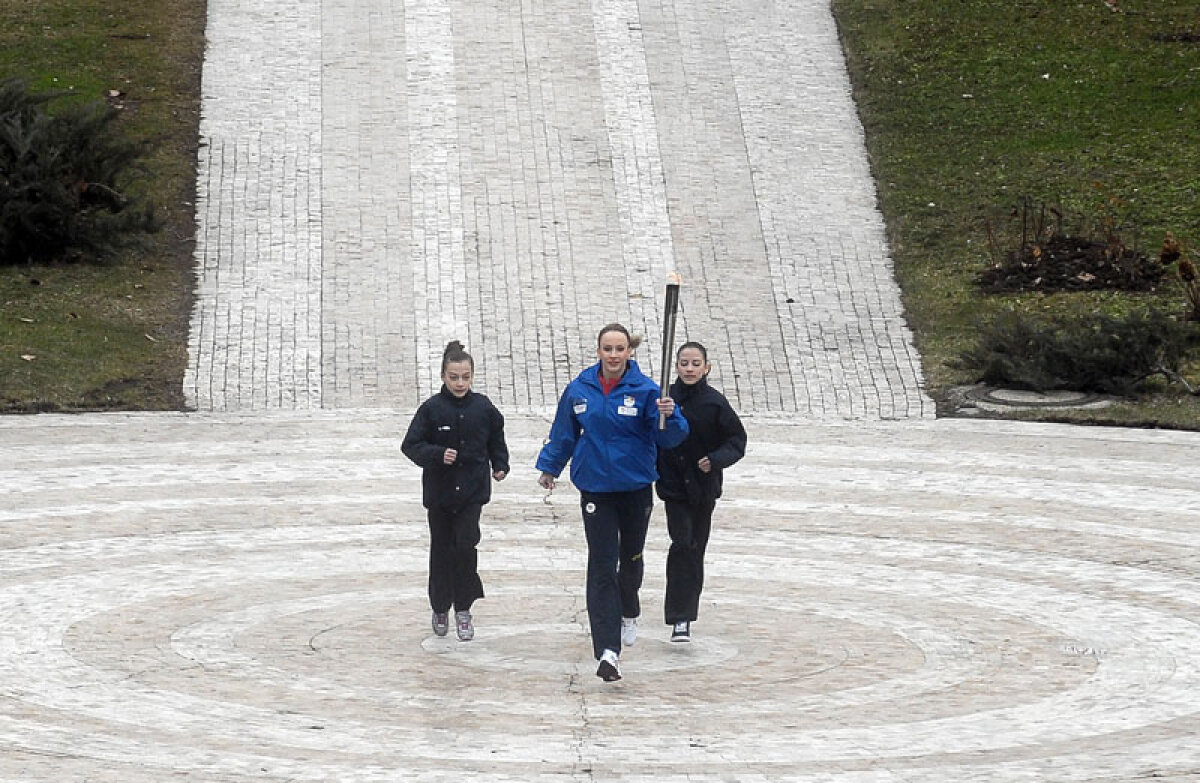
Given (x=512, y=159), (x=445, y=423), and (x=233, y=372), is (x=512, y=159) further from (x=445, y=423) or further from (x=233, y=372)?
(x=445, y=423)

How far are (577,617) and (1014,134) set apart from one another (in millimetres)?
13430

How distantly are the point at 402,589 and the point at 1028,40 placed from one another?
16150 millimetres

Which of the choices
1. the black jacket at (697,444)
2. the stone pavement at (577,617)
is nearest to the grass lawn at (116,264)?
the stone pavement at (577,617)

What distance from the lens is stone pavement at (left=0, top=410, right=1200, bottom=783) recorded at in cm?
934

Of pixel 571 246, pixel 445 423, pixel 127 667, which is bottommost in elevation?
pixel 127 667

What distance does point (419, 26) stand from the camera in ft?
85.7

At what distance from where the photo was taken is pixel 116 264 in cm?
2089

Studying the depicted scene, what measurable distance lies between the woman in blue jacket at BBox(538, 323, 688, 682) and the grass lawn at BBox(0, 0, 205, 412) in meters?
7.98

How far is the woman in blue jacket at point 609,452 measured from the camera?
1064 cm

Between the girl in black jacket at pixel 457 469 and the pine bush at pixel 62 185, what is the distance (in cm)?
1030

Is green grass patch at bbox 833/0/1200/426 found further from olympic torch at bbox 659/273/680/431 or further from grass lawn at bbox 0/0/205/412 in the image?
olympic torch at bbox 659/273/680/431

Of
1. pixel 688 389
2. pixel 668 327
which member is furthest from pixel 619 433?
pixel 688 389

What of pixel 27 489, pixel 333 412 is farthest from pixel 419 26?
pixel 27 489

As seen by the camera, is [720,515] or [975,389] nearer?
[720,515]
